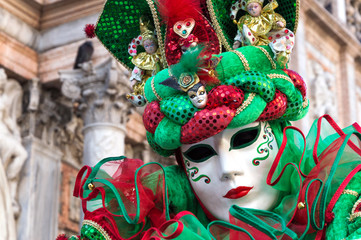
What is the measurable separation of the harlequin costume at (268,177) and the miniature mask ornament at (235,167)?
4 centimetres

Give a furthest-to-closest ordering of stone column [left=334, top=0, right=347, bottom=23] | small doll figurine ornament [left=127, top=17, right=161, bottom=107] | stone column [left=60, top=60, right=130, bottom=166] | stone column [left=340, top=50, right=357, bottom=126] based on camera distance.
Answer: stone column [left=334, top=0, right=347, bottom=23] < stone column [left=340, top=50, right=357, bottom=126] < stone column [left=60, top=60, right=130, bottom=166] < small doll figurine ornament [left=127, top=17, right=161, bottom=107]

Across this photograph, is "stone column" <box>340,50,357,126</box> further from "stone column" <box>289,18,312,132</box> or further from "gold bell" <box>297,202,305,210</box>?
"gold bell" <box>297,202,305,210</box>

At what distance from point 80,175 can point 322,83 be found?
4.53 m

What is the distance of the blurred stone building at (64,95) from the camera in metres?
6.09

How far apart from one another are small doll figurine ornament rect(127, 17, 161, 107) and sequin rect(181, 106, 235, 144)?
30cm

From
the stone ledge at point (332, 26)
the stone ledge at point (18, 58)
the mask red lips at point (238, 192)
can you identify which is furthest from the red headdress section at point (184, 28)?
the stone ledge at point (332, 26)

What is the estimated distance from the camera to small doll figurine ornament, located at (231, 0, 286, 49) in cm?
238

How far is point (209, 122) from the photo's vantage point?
220cm

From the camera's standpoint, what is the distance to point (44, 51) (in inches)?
257

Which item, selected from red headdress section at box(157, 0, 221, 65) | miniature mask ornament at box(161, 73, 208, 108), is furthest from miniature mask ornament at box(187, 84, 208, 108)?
red headdress section at box(157, 0, 221, 65)

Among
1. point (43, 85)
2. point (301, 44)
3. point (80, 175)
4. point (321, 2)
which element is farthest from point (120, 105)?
point (80, 175)

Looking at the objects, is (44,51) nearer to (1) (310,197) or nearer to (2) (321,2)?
(2) (321,2)

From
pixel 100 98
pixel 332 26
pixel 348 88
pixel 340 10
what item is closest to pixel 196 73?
pixel 100 98

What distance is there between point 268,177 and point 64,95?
418 cm
